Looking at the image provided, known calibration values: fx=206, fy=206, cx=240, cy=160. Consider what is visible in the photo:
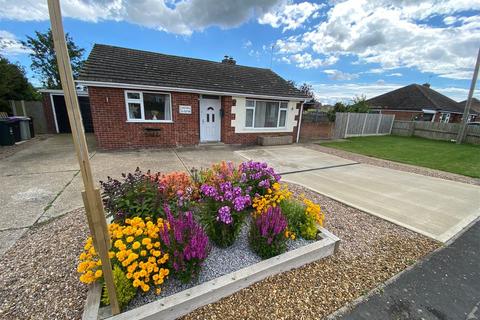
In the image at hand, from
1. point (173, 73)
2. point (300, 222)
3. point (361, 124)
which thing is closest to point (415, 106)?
point (361, 124)

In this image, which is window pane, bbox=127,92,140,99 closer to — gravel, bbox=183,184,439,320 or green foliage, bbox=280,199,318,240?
green foliage, bbox=280,199,318,240

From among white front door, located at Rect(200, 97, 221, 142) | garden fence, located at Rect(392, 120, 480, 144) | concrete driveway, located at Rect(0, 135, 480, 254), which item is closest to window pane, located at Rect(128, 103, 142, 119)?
concrete driveway, located at Rect(0, 135, 480, 254)

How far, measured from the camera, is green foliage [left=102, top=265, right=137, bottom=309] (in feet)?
5.87

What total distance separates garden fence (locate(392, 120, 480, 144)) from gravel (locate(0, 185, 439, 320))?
60.0 feet

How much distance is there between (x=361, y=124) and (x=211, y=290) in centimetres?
1864

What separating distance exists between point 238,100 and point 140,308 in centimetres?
985

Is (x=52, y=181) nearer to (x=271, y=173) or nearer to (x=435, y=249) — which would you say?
(x=271, y=173)

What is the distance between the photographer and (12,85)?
14.0m

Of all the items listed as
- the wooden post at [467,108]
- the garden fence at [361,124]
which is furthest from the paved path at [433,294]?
the wooden post at [467,108]

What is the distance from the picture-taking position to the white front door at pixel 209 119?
10.3m

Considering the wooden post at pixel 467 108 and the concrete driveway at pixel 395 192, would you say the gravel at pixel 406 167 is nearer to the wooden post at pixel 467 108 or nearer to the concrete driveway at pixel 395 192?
the concrete driveway at pixel 395 192

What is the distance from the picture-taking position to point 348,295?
221cm

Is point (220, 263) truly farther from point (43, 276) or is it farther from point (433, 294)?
point (433, 294)

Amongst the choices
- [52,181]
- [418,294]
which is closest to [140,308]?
[418,294]
